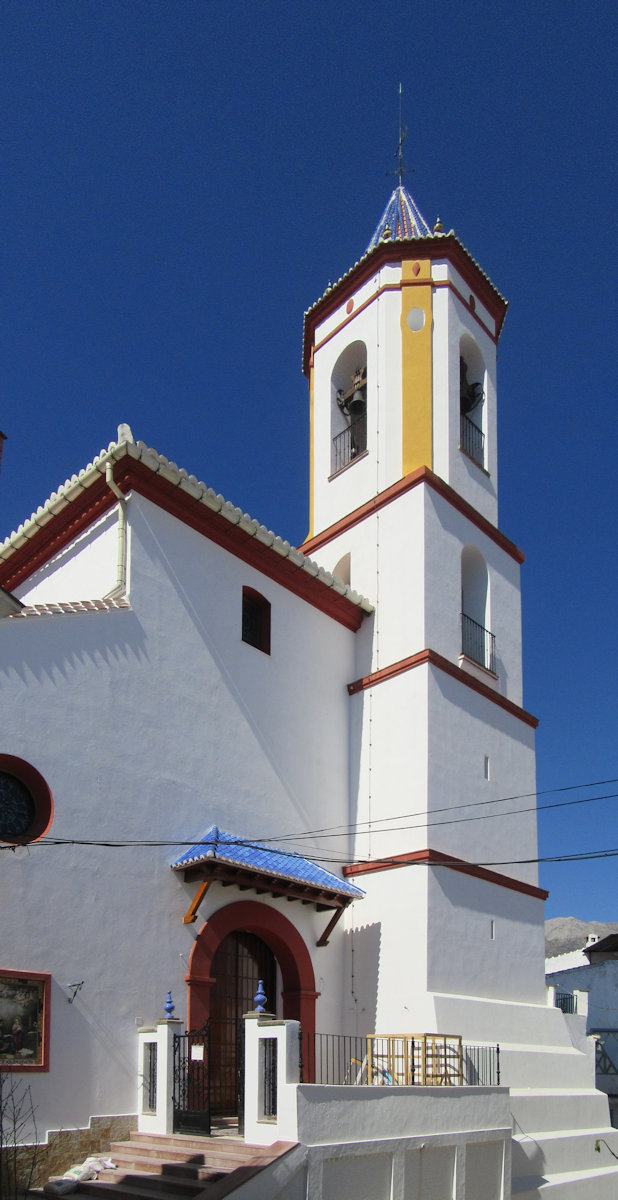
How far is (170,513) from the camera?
15.0 metres

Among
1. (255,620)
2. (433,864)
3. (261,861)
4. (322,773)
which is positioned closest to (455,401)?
(255,620)

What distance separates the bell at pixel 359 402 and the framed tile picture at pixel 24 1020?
12.0 m

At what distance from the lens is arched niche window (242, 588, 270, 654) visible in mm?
16328

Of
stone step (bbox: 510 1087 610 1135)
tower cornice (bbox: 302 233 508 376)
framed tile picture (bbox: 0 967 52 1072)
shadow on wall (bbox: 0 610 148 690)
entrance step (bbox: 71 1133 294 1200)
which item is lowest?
stone step (bbox: 510 1087 610 1135)

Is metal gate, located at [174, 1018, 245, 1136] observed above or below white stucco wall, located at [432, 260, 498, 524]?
below

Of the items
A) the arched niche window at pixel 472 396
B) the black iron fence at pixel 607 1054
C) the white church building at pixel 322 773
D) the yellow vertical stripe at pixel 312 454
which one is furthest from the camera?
the black iron fence at pixel 607 1054

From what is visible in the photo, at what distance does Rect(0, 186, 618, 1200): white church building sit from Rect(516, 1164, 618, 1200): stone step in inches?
1.7

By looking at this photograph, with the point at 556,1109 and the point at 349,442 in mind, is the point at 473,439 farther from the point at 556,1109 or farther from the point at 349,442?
the point at 556,1109

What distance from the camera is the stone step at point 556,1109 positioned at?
14867 mm

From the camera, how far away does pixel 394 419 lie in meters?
18.8

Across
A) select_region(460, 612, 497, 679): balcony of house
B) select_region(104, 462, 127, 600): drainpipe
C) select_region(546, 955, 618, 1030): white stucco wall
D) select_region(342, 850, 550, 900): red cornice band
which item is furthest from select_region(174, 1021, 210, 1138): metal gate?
select_region(546, 955, 618, 1030): white stucco wall

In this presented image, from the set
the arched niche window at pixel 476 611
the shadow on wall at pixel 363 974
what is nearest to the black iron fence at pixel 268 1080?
the shadow on wall at pixel 363 974

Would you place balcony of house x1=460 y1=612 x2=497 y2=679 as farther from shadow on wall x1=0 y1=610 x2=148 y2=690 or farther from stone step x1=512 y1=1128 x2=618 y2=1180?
stone step x1=512 y1=1128 x2=618 y2=1180

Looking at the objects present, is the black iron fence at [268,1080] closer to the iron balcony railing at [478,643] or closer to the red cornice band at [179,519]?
the red cornice band at [179,519]
